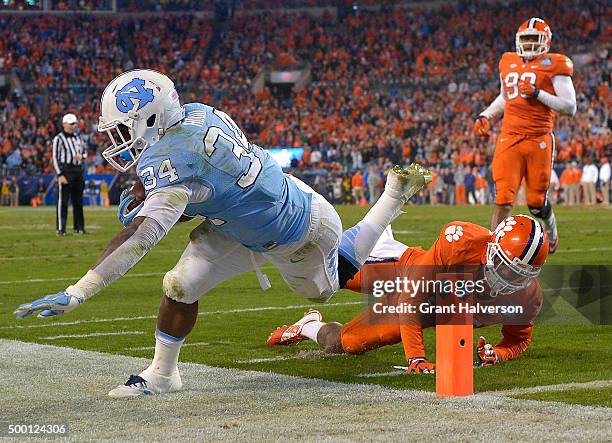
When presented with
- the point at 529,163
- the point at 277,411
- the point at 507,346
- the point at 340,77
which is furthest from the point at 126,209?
the point at 340,77

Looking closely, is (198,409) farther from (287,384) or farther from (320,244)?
(320,244)

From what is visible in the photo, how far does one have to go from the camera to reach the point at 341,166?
31031 millimetres

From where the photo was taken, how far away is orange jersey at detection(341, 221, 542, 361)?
4902 millimetres

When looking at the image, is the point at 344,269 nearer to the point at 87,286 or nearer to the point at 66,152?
the point at 87,286

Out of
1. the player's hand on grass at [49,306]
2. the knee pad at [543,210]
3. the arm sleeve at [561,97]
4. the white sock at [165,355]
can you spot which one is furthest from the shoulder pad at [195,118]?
the knee pad at [543,210]

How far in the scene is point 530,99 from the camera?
951 centimetres

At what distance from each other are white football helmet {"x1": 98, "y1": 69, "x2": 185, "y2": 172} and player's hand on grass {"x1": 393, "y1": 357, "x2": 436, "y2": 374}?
1452 millimetres

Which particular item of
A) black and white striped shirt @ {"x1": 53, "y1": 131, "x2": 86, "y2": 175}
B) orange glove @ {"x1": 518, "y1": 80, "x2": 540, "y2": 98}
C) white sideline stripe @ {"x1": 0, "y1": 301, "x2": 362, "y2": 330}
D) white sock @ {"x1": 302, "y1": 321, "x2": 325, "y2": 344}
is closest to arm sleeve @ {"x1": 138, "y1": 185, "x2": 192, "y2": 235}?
white sock @ {"x1": 302, "y1": 321, "x2": 325, "y2": 344}

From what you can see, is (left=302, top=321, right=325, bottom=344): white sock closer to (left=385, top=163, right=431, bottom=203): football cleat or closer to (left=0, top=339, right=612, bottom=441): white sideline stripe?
(left=0, top=339, right=612, bottom=441): white sideline stripe

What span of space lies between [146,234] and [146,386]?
2.55 ft

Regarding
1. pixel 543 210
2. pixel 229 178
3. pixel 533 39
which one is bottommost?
pixel 543 210

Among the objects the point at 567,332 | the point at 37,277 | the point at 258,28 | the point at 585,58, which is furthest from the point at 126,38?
the point at 567,332

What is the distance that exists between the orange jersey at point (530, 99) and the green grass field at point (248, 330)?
1.24 metres

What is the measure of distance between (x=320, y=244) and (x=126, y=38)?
118 ft
